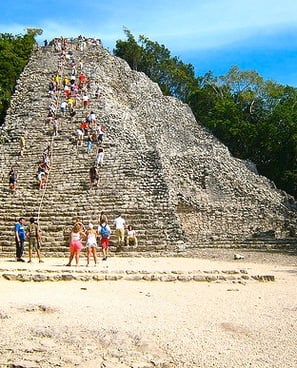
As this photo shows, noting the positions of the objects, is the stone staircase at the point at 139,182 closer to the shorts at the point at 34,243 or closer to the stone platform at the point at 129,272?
the shorts at the point at 34,243

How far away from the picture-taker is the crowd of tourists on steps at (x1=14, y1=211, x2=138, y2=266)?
12.5 metres

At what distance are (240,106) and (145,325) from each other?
3785cm

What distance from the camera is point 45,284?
10.2 meters

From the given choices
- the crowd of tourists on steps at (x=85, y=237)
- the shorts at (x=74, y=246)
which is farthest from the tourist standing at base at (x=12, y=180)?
the shorts at (x=74, y=246)

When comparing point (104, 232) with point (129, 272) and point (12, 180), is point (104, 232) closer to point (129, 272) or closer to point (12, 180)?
point (129, 272)

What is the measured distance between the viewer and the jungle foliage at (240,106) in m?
36.5

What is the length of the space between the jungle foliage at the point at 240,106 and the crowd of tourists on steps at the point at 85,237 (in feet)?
69.4

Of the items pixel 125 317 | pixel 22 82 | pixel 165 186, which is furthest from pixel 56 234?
pixel 22 82

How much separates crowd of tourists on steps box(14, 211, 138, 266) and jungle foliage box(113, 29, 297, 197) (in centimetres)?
2116

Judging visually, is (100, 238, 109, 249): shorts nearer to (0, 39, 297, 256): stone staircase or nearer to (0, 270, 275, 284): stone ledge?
(0, 39, 297, 256): stone staircase

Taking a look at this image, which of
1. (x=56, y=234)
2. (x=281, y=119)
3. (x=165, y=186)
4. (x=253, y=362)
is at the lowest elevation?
(x=253, y=362)

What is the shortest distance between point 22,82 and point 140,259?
2116 cm

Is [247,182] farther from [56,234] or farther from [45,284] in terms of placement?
[45,284]

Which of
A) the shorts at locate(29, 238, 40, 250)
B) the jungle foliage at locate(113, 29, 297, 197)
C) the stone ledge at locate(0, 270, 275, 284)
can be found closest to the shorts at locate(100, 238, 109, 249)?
the shorts at locate(29, 238, 40, 250)
